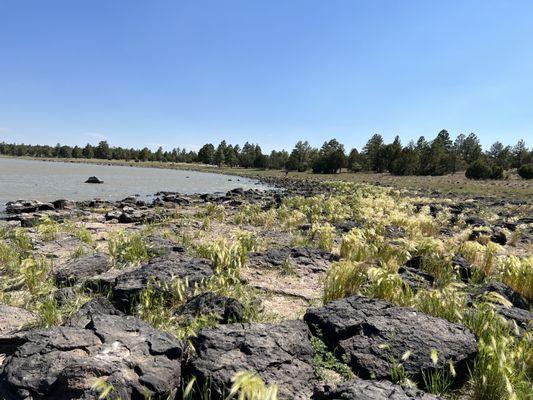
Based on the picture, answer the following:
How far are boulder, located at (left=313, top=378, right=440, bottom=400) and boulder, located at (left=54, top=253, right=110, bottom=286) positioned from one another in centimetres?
543

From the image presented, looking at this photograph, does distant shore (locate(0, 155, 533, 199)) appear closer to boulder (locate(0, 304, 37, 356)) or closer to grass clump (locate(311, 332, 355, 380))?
grass clump (locate(311, 332, 355, 380))

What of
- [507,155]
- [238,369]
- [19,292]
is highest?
[507,155]

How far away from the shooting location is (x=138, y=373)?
138 inches

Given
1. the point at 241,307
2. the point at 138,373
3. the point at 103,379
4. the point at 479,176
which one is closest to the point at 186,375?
the point at 138,373

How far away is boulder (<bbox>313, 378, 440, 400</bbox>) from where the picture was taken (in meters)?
3.30

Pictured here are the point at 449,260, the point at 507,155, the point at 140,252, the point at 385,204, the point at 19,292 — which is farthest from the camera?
the point at 507,155

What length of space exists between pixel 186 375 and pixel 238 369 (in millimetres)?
550

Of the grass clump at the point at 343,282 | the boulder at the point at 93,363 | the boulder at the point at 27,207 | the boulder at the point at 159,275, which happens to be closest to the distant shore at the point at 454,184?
the grass clump at the point at 343,282

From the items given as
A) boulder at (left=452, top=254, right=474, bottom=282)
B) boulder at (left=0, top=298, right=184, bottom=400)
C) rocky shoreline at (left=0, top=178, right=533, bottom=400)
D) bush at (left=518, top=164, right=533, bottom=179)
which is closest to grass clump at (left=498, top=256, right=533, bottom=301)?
rocky shoreline at (left=0, top=178, right=533, bottom=400)

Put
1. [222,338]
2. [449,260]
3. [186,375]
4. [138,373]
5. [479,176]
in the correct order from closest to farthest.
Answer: [138,373] → [186,375] → [222,338] → [449,260] → [479,176]

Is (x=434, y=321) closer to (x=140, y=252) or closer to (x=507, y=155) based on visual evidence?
(x=140, y=252)

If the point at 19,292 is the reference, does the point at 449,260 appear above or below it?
above

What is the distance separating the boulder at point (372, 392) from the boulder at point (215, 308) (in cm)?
193

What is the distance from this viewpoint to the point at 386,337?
15.3 feet
